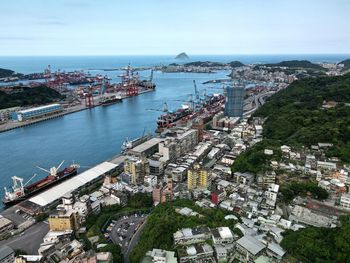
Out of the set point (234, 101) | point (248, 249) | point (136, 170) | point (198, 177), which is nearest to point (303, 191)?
point (198, 177)

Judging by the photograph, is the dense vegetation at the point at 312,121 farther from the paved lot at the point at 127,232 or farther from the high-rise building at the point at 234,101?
the paved lot at the point at 127,232

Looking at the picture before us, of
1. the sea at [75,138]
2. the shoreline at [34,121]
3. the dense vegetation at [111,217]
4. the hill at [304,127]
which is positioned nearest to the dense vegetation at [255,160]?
the hill at [304,127]

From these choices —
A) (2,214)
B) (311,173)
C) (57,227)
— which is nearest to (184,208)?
(57,227)

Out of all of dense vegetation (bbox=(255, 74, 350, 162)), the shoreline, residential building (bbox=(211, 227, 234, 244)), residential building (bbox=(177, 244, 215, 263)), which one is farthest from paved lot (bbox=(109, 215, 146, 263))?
the shoreline

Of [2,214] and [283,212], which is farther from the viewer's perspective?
[2,214]

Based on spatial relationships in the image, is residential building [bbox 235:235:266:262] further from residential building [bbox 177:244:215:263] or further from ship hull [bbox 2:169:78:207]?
ship hull [bbox 2:169:78:207]

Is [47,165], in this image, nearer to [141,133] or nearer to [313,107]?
[141,133]

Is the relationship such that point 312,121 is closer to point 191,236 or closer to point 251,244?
point 251,244
